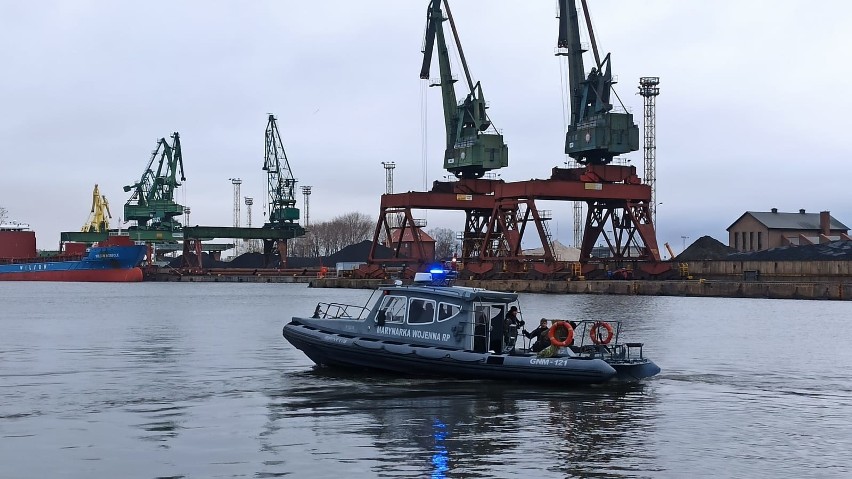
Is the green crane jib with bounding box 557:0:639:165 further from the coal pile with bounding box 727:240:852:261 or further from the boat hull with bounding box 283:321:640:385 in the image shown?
the boat hull with bounding box 283:321:640:385

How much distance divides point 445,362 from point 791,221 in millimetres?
103379

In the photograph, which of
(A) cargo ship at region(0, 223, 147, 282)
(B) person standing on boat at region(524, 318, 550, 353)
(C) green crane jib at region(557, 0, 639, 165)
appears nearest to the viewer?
(B) person standing on boat at region(524, 318, 550, 353)

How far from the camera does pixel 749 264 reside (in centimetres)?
8269

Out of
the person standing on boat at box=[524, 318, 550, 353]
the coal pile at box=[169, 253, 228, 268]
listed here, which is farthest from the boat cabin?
the coal pile at box=[169, 253, 228, 268]

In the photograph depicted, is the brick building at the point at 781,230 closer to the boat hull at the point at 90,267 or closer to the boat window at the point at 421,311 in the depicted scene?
the boat hull at the point at 90,267

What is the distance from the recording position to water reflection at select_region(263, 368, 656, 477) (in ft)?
51.3

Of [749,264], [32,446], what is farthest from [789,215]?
[32,446]

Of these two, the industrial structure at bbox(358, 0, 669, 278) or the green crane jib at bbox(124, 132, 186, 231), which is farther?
the green crane jib at bbox(124, 132, 186, 231)

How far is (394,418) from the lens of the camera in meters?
19.1

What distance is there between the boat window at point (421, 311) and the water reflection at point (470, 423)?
135 centimetres

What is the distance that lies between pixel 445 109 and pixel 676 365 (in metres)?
72.5

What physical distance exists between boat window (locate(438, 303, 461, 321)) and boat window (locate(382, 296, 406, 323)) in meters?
1.04

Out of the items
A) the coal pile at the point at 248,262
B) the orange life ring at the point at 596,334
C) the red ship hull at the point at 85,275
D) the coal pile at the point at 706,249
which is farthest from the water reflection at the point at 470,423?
the coal pile at the point at 248,262

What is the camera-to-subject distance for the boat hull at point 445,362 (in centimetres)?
2208
